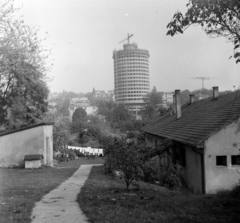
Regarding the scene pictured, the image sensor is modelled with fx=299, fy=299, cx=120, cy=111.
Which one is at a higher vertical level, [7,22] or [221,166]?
[7,22]

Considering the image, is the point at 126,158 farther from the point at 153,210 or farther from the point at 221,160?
the point at 221,160

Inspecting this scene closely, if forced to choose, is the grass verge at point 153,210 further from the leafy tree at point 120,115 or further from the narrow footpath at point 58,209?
the leafy tree at point 120,115

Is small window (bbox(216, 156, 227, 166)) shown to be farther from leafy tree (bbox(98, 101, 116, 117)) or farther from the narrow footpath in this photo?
leafy tree (bbox(98, 101, 116, 117))

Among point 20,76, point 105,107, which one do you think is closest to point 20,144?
point 20,76

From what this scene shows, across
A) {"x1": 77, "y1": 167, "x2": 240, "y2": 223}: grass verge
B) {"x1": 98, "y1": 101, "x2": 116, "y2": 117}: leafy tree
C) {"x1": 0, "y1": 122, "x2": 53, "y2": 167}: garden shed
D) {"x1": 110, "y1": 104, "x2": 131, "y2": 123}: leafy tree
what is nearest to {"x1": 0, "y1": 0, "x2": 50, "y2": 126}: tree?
{"x1": 0, "y1": 122, "x2": 53, "y2": 167}: garden shed

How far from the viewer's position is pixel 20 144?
22.2 meters

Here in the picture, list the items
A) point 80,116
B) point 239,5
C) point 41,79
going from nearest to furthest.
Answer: point 239,5 → point 41,79 → point 80,116

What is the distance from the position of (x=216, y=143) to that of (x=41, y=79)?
16.9 metres

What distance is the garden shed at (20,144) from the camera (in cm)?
2194

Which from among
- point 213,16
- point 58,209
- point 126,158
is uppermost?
point 213,16

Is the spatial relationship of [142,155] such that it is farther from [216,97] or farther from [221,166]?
[216,97]

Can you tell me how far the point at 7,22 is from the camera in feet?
70.6

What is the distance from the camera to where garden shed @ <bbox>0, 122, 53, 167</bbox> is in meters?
21.9

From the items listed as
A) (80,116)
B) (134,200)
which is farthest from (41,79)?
(80,116)
